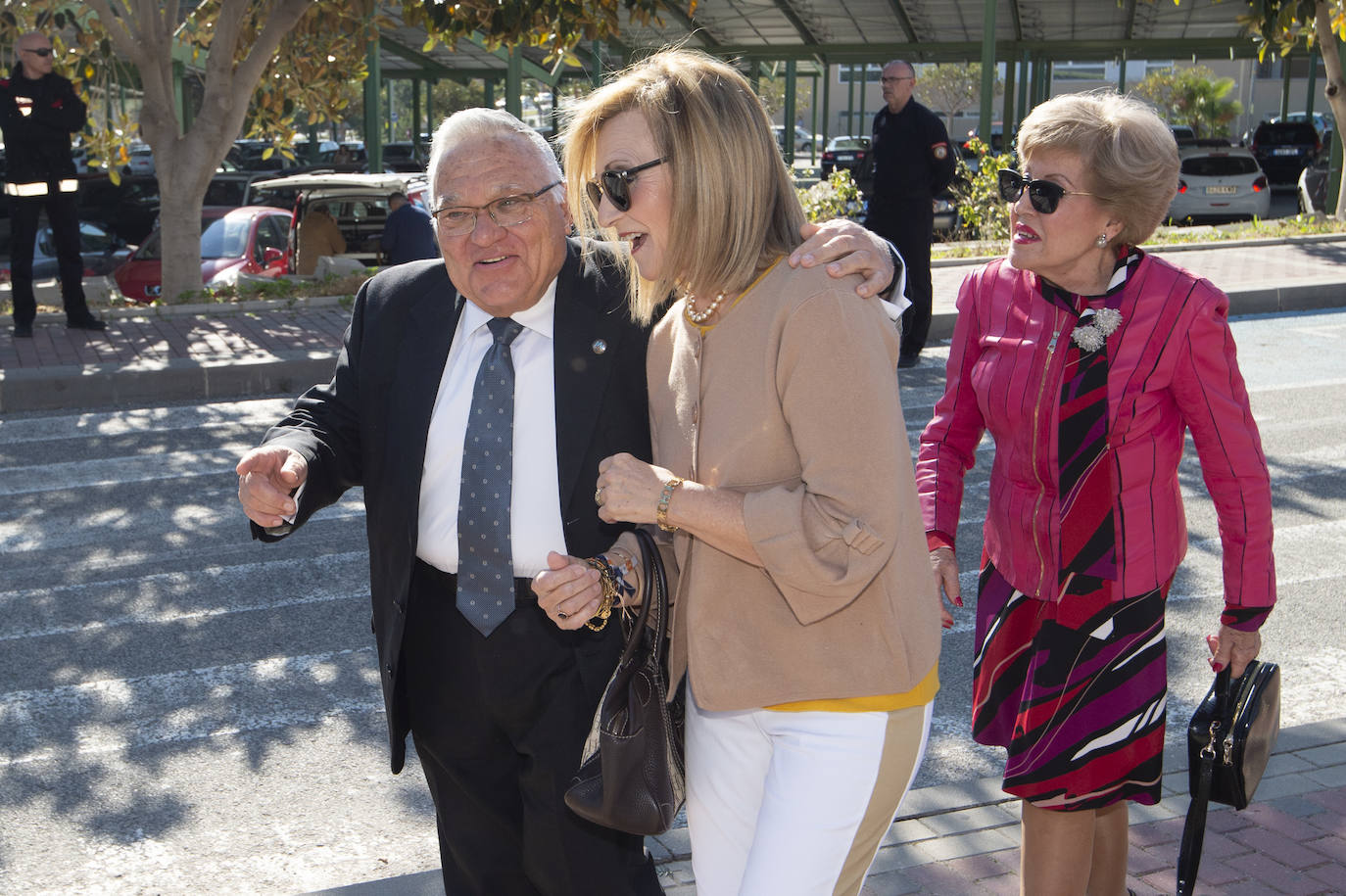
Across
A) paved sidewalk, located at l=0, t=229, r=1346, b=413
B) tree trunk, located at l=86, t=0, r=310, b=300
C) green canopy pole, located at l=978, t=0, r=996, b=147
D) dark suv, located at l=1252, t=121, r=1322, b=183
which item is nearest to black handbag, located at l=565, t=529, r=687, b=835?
Result: paved sidewalk, located at l=0, t=229, r=1346, b=413

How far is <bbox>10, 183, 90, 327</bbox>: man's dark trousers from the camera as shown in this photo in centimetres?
1163

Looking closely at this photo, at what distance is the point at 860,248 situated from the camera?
2.27 meters

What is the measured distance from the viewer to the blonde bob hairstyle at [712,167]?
226cm

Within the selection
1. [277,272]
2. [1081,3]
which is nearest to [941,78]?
[1081,3]

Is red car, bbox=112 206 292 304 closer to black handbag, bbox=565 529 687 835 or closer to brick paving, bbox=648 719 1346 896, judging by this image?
brick paving, bbox=648 719 1346 896

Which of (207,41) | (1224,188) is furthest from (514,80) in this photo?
(1224,188)

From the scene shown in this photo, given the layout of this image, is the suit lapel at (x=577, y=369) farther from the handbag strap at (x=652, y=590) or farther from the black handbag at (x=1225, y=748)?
the black handbag at (x=1225, y=748)

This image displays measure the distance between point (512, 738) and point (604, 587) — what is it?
52 centimetres

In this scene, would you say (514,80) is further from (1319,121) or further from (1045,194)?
(1319,121)

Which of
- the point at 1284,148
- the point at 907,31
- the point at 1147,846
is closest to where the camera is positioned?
the point at 1147,846

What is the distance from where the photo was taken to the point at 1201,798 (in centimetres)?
290

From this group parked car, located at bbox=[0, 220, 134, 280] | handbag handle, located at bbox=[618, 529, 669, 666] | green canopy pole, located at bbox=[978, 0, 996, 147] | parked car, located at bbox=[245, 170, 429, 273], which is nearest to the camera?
handbag handle, located at bbox=[618, 529, 669, 666]

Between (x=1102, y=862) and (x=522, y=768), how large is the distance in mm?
1360

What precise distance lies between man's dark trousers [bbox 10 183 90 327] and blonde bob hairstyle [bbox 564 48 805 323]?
1072cm
